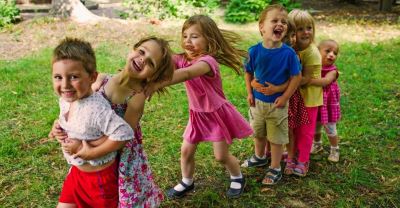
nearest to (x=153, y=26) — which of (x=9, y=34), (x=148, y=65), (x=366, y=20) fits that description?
(x=9, y=34)

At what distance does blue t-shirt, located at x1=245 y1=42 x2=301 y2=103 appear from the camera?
10.4ft

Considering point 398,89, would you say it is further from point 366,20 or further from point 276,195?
point 366,20

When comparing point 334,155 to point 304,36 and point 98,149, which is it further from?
point 98,149

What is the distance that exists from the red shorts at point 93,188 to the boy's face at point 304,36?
5.91 feet

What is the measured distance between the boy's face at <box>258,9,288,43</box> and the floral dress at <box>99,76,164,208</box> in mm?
1312

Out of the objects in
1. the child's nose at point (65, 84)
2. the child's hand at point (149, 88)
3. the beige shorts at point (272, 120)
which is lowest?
the beige shorts at point (272, 120)

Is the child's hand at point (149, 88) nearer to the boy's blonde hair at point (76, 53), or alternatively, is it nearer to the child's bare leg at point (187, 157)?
the boy's blonde hair at point (76, 53)

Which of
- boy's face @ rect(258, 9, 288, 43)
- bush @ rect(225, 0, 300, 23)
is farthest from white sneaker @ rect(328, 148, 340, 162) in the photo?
bush @ rect(225, 0, 300, 23)

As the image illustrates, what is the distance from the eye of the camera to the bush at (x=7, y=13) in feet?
31.8

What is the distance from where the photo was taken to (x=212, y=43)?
2.98 metres

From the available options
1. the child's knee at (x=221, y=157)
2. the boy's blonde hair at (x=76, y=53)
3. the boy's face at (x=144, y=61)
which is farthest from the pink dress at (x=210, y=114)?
the boy's blonde hair at (x=76, y=53)

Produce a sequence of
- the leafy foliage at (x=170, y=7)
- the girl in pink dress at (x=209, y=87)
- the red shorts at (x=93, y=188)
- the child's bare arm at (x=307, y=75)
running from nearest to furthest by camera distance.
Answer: the red shorts at (x=93, y=188) → the girl in pink dress at (x=209, y=87) → the child's bare arm at (x=307, y=75) → the leafy foliage at (x=170, y=7)

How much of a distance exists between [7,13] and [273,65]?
27.9 ft

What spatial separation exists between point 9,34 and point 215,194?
723 cm
